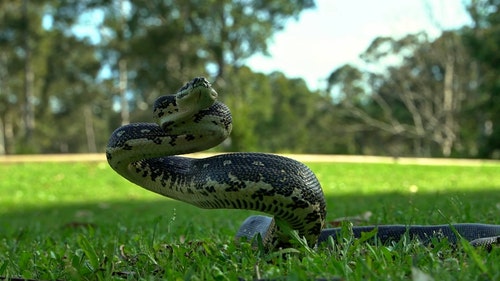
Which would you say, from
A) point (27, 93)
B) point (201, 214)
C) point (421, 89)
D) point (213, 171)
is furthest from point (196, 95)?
point (421, 89)

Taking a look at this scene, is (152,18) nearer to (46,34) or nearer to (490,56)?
(46,34)

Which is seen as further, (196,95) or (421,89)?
(421,89)

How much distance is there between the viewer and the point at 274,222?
2861 mm

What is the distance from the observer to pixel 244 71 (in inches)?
1594

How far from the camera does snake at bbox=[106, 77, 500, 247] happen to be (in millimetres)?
2650

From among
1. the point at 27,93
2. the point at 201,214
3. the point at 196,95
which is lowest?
the point at 201,214

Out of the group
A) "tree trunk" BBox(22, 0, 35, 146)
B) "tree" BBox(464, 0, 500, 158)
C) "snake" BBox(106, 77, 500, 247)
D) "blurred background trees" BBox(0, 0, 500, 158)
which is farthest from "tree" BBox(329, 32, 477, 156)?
"snake" BBox(106, 77, 500, 247)

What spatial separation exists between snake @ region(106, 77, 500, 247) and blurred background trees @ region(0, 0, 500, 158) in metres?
21.3

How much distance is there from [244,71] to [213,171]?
38095 mm

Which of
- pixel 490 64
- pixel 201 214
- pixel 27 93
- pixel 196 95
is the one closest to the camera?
pixel 196 95

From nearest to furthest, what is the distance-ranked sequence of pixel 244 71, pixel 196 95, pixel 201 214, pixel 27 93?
pixel 196 95, pixel 201 214, pixel 27 93, pixel 244 71

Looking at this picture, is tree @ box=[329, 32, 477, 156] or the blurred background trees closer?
the blurred background trees

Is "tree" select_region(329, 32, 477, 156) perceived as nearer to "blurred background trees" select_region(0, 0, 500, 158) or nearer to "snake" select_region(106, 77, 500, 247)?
"blurred background trees" select_region(0, 0, 500, 158)

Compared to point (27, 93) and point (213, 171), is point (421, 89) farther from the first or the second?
point (213, 171)
